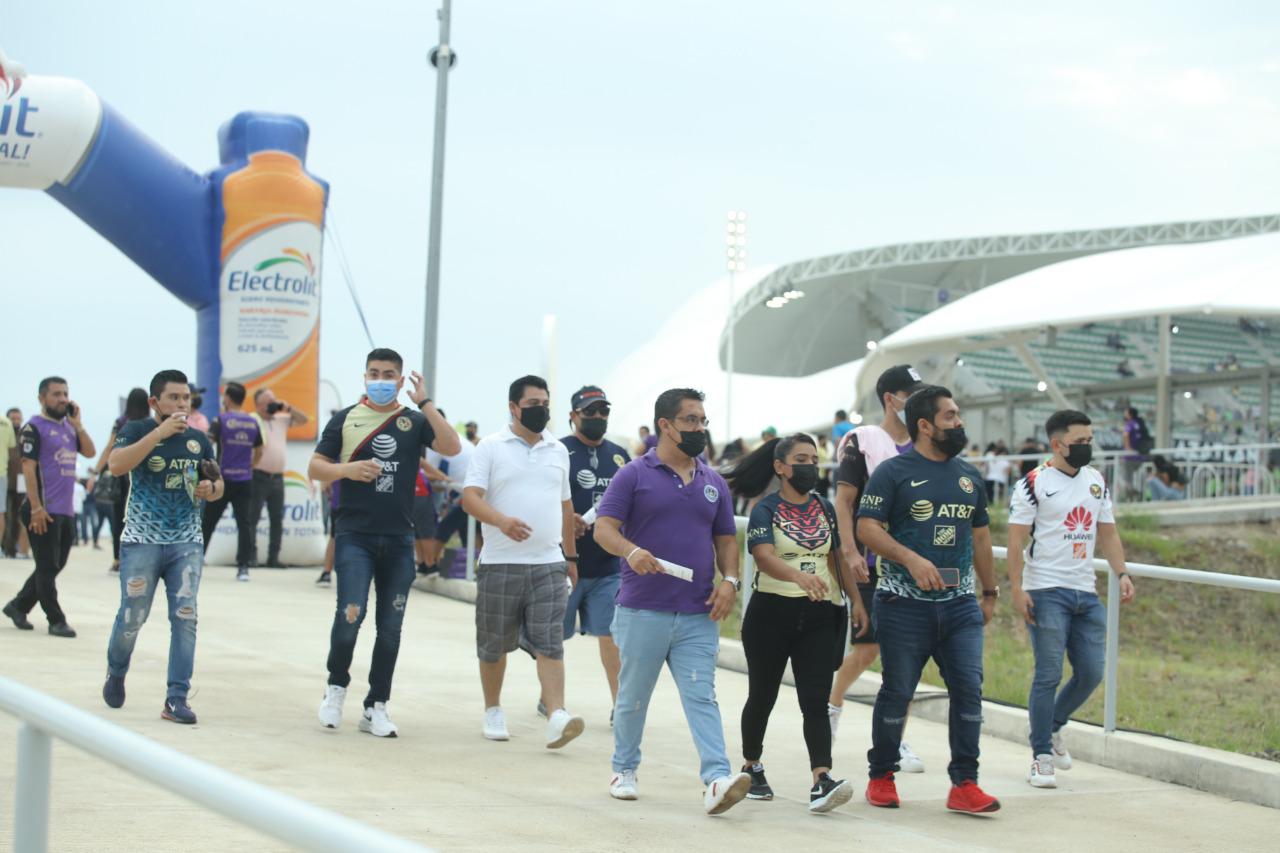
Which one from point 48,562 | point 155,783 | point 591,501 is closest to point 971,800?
point 591,501

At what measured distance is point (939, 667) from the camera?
6.70 metres

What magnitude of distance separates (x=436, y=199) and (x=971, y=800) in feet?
42.4

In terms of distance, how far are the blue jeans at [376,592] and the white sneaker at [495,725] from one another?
523 mm

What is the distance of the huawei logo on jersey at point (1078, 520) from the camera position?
750 centimetres

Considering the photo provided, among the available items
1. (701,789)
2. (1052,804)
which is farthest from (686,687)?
(1052,804)

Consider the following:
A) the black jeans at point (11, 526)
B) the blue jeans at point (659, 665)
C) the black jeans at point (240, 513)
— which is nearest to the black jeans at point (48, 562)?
the black jeans at point (240, 513)

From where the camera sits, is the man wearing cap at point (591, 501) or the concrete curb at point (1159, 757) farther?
the man wearing cap at point (591, 501)

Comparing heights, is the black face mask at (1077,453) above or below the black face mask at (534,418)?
below

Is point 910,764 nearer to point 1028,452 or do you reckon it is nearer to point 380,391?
point 380,391

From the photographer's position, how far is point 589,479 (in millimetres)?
8719

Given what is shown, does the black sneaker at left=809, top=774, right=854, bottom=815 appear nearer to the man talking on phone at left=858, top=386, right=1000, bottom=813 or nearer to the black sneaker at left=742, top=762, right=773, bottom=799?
the black sneaker at left=742, top=762, right=773, bottom=799

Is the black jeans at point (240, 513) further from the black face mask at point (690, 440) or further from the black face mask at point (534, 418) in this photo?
the black face mask at point (690, 440)

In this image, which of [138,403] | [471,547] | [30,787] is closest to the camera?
[30,787]

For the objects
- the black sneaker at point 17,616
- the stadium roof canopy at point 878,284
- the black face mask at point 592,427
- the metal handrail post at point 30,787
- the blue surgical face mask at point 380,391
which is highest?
the stadium roof canopy at point 878,284
